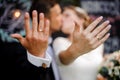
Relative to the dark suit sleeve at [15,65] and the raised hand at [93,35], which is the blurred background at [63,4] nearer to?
the dark suit sleeve at [15,65]

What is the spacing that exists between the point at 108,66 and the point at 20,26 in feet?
1.53

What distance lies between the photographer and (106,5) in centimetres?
221

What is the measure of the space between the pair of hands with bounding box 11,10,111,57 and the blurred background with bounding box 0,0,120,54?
0.97 feet

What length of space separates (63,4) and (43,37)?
755 millimetres

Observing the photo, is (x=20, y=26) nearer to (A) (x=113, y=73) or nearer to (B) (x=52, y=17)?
(B) (x=52, y=17)

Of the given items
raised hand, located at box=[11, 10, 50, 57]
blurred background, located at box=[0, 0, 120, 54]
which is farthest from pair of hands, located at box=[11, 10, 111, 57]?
blurred background, located at box=[0, 0, 120, 54]

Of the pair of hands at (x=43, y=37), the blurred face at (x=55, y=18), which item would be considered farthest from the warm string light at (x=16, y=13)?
the pair of hands at (x=43, y=37)

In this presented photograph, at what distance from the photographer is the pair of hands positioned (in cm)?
129

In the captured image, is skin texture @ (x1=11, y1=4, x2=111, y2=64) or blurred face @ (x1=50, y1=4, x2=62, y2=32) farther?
blurred face @ (x1=50, y1=4, x2=62, y2=32)

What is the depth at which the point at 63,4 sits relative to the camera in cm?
202

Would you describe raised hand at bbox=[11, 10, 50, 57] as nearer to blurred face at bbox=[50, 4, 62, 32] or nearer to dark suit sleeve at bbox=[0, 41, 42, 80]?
dark suit sleeve at bbox=[0, 41, 42, 80]

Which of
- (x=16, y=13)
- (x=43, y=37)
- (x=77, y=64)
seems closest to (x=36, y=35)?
(x=43, y=37)

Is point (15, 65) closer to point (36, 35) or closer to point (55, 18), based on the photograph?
point (36, 35)

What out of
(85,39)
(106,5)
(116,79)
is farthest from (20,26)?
(106,5)
